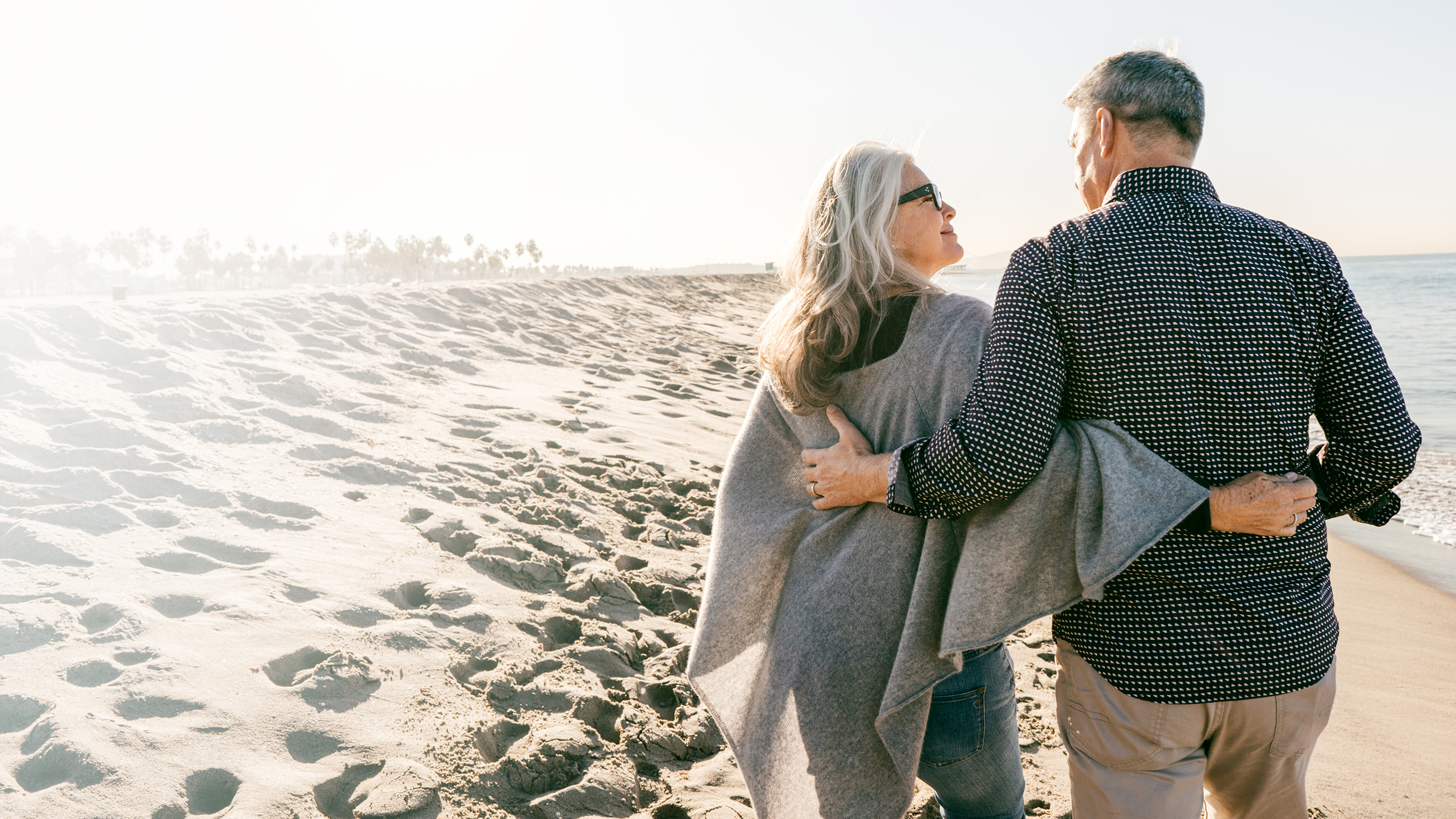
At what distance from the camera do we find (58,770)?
215 cm

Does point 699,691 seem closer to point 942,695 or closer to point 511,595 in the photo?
point 942,695

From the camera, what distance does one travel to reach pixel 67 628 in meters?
2.78

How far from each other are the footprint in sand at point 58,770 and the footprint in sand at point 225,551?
4.23ft

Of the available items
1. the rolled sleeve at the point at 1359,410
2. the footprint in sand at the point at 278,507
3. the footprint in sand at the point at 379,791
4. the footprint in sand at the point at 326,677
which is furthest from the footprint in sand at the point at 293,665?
the rolled sleeve at the point at 1359,410

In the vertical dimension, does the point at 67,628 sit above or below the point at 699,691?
below

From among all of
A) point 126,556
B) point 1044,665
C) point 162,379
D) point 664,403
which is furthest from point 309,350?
point 1044,665

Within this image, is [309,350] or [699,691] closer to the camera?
[699,691]

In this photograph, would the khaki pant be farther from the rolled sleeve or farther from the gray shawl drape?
the rolled sleeve

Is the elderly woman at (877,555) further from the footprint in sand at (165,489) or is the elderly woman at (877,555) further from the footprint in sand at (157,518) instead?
the footprint in sand at (165,489)

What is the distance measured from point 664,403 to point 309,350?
328 cm

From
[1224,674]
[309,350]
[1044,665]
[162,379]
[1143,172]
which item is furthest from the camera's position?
[309,350]

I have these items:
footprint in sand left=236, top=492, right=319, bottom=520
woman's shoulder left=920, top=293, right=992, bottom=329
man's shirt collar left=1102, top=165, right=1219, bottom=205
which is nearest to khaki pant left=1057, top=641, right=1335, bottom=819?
woman's shoulder left=920, top=293, right=992, bottom=329

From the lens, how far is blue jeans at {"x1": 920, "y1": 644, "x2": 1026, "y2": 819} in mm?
1674

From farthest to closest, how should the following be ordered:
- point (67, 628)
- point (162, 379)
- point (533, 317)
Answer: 1. point (533, 317)
2. point (162, 379)
3. point (67, 628)
